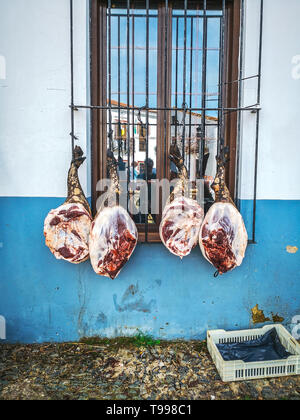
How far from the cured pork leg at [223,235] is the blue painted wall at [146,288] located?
16.5 inches

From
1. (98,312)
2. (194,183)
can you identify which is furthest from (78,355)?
(194,183)

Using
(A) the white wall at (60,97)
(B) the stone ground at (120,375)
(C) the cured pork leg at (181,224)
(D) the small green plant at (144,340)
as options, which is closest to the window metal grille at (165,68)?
(A) the white wall at (60,97)

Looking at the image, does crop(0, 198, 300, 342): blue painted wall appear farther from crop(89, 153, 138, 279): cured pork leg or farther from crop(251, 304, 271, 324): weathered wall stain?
crop(89, 153, 138, 279): cured pork leg

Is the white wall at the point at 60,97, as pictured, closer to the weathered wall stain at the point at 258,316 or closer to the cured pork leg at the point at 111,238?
the cured pork leg at the point at 111,238

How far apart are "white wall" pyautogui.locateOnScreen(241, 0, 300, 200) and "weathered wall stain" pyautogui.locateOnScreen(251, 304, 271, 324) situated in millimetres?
1071

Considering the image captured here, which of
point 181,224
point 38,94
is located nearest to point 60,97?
point 38,94

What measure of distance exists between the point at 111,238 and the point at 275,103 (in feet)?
6.05

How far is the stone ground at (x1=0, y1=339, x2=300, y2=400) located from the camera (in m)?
1.96

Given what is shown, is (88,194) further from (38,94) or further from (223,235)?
(223,235)

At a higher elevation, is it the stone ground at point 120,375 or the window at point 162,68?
the window at point 162,68

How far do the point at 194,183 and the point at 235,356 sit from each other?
1.57m

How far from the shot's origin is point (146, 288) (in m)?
2.49

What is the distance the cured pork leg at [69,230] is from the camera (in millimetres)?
2012

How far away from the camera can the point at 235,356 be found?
7.26 feet
